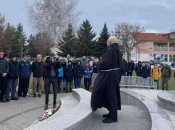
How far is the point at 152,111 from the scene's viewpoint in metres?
4.95

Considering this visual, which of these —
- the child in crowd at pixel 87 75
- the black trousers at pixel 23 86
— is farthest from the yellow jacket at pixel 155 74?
the black trousers at pixel 23 86

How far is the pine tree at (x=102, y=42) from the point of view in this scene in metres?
46.2

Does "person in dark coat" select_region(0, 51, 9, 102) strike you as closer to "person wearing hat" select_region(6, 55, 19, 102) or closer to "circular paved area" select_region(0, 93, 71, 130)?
"person wearing hat" select_region(6, 55, 19, 102)

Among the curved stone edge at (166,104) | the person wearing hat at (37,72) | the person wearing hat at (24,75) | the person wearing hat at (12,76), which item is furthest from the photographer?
the person wearing hat at (37,72)

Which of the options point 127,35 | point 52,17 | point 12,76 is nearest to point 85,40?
point 127,35

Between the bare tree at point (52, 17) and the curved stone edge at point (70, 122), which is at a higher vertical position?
the bare tree at point (52, 17)

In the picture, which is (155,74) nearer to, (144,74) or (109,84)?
(144,74)

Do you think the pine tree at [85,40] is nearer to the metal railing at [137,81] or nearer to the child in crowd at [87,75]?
the child in crowd at [87,75]

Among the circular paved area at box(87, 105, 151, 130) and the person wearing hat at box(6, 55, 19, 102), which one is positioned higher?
the person wearing hat at box(6, 55, 19, 102)

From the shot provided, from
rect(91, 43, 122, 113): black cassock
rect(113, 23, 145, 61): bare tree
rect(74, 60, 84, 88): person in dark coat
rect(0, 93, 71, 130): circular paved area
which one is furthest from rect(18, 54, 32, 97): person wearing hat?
rect(113, 23, 145, 61): bare tree

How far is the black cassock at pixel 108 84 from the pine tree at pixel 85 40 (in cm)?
4163

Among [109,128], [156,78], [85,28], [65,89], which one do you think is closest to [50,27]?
[65,89]

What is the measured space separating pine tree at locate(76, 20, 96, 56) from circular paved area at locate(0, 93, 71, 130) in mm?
36685

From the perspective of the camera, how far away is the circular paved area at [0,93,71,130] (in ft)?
20.7
